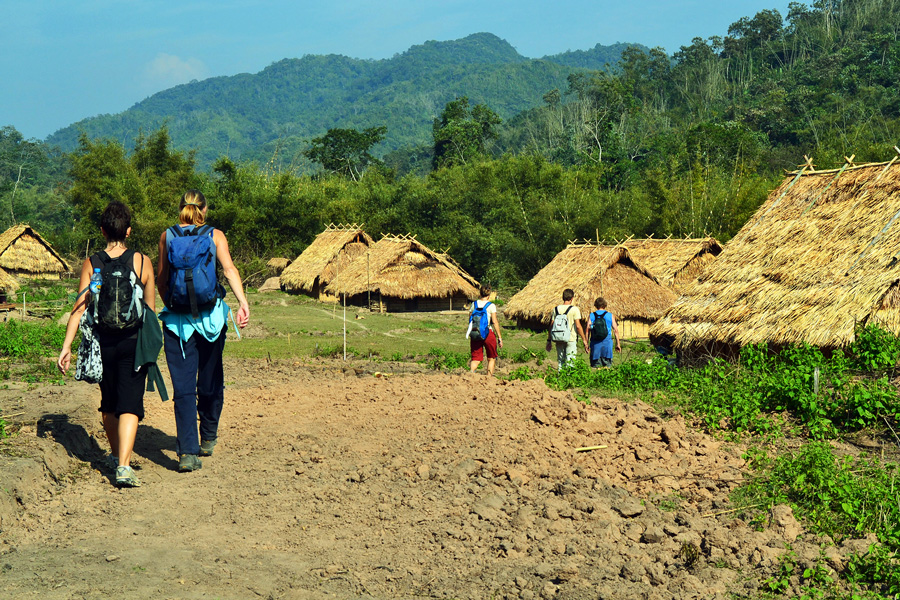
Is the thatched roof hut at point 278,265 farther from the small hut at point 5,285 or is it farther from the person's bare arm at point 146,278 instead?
the person's bare arm at point 146,278

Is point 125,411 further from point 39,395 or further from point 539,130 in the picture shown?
point 539,130

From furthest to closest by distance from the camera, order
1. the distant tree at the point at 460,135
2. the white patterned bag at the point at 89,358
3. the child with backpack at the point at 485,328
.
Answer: the distant tree at the point at 460,135, the child with backpack at the point at 485,328, the white patterned bag at the point at 89,358

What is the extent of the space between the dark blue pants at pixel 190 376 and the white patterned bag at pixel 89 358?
425 millimetres

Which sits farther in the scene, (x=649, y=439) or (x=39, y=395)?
(x=39, y=395)

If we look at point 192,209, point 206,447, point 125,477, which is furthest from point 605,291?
point 125,477

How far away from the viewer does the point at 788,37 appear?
7669 cm

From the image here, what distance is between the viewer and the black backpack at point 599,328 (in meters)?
10.6

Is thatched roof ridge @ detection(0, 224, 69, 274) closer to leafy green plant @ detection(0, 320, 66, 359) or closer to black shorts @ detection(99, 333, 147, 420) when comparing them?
leafy green plant @ detection(0, 320, 66, 359)

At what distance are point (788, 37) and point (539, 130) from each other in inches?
955

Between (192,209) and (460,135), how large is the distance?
53.3 metres

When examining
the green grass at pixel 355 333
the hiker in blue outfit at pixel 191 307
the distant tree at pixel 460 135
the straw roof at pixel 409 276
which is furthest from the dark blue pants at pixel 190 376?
the distant tree at pixel 460 135

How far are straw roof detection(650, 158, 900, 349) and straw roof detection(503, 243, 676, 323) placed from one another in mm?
8097

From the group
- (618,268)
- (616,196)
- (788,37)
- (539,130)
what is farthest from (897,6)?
(618,268)

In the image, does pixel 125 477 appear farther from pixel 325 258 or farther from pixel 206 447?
pixel 325 258
